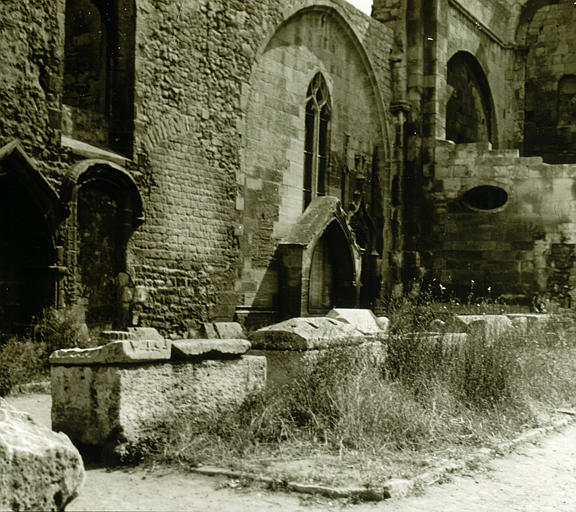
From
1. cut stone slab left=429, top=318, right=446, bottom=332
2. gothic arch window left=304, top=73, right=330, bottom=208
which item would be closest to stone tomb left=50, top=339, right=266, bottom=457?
cut stone slab left=429, top=318, right=446, bottom=332

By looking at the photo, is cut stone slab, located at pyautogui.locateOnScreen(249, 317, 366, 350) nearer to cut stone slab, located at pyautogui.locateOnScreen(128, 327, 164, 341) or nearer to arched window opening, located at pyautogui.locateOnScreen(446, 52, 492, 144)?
cut stone slab, located at pyautogui.locateOnScreen(128, 327, 164, 341)

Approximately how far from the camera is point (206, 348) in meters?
5.84

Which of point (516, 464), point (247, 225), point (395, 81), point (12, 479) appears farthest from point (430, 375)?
point (395, 81)

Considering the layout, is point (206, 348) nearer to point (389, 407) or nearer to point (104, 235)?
point (389, 407)

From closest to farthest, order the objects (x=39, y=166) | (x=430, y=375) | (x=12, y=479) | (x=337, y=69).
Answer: (x=12, y=479) < (x=430, y=375) < (x=39, y=166) < (x=337, y=69)

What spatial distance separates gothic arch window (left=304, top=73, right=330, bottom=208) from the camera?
17.4 m

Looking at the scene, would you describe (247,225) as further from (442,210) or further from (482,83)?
(482,83)

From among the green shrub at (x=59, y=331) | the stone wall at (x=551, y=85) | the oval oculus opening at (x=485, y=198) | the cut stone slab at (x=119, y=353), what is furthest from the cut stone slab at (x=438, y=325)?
the stone wall at (x=551, y=85)

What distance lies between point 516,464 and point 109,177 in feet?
25.9

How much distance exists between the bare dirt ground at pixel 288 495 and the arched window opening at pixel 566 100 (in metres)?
20.7

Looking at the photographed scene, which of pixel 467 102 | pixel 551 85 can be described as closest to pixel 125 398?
pixel 467 102

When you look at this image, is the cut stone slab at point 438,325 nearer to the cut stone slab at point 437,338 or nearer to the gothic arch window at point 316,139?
the cut stone slab at point 437,338

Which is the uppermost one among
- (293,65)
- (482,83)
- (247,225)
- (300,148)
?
(482,83)

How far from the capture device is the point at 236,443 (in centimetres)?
557
